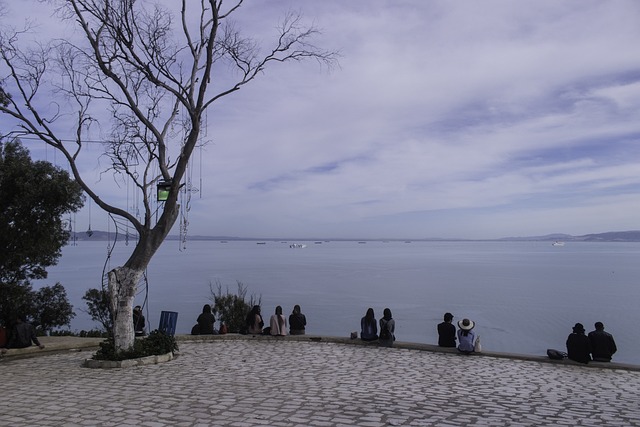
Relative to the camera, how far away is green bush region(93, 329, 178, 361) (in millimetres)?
10781

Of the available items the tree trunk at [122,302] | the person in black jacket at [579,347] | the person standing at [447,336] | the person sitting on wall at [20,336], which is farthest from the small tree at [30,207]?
the person in black jacket at [579,347]

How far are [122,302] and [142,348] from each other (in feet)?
3.26

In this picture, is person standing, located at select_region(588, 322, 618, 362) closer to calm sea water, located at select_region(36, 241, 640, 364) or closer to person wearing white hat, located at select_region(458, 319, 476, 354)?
person wearing white hat, located at select_region(458, 319, 476, 354)

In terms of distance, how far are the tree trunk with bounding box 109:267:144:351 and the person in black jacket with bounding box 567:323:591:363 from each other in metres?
8.79

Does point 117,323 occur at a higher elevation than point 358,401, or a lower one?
higher

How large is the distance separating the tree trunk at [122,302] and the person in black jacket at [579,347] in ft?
28.8

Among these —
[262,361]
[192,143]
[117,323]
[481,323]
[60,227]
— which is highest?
[192,143]

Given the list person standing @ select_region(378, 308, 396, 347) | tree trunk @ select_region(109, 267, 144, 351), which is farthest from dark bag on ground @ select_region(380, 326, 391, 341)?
tree trunk @ select_region(109, 267, 144, 351)

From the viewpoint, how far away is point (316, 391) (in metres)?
8.47

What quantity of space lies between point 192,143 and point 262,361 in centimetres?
455

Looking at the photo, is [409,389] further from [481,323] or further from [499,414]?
[481,323]

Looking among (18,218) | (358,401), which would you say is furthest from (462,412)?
(18,218)

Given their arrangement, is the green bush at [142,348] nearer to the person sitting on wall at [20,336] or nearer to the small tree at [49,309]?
the person sitting on wall at [20,336]

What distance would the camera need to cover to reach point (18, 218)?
14188mm
